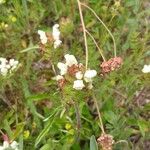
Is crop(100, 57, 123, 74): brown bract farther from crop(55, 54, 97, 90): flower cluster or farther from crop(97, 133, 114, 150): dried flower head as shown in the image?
crop(97, 133, 114, 150): dried flower head

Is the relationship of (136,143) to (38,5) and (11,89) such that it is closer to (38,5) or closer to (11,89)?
(11,89)

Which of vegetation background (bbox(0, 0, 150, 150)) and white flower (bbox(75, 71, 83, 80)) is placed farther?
vegetation background (bbox(0, 0, 150, 150))

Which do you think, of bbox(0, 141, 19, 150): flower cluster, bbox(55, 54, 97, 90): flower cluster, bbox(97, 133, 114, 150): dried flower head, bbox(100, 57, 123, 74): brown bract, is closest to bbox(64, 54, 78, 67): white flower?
bbox(55, 54, 97, 90): flower cluster

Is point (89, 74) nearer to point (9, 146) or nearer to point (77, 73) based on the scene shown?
point (77, 73)

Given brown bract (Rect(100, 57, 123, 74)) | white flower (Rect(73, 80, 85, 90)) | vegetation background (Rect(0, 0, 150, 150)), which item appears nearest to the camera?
white flower (Rect(73, 80, 85, 90))

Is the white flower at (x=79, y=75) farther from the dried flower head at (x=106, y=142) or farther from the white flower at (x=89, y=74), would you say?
the dried flower head at (x=106, y=142)

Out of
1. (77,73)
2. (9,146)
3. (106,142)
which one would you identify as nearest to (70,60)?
(77,73)

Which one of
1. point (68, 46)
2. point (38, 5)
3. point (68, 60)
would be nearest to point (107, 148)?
point (68, 60)

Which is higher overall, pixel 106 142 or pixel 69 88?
pixel 69 88
